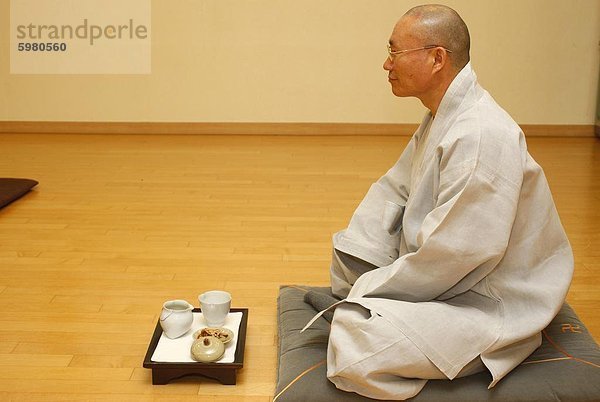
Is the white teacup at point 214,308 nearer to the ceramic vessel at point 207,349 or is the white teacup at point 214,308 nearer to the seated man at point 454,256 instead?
the ceramic vessel at point 207,349

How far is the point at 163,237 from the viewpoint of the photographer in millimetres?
3854

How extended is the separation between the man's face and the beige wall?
4.08m

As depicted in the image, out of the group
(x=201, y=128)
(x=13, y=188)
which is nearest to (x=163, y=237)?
(x=13, y=188)

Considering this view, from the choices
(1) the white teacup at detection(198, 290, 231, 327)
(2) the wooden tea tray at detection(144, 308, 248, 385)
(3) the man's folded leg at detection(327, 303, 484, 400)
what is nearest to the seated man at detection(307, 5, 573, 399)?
(3) the man's folded leg at detection(327, 303, 484, 400)

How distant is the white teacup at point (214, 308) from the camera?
8.68ft

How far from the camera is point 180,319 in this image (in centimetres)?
256

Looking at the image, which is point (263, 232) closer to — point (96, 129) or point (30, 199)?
point (30, 199)

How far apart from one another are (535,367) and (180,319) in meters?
1.03

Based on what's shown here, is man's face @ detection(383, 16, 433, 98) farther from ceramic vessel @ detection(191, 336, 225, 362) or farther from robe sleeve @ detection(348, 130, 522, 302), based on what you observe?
ceramic vessel @ detection(191, 336, 225, 362)

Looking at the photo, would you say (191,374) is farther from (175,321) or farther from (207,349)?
(175,321)

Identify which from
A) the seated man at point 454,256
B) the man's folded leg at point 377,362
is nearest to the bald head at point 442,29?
the seated man at point 454,256

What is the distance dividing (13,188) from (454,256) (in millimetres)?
3118

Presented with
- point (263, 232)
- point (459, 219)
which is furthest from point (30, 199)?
point (459, 219)

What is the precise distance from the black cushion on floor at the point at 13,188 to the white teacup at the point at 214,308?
6.75 feet
